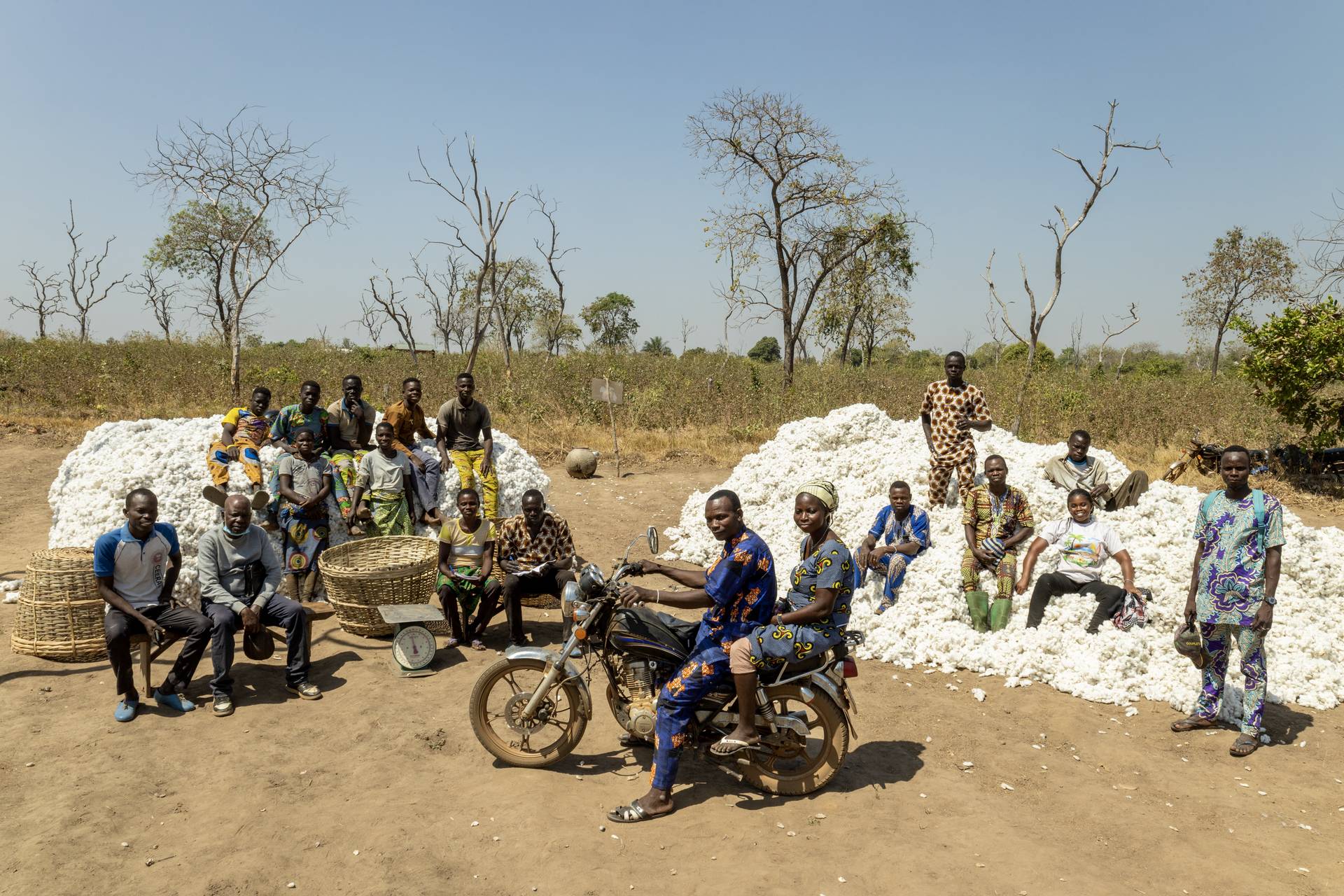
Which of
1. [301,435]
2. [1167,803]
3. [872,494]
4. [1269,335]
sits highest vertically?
[1269,335]

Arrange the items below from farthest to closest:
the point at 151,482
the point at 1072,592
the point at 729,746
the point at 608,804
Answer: the point at 151,482
the point at 1072,592
the point at 608,804
the point at 729,746

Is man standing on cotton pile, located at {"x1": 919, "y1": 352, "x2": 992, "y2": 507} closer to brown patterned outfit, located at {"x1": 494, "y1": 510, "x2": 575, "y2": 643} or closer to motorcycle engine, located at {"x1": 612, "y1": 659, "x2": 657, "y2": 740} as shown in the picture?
brown patterned outfit, located at {"x1": 494, "y1": 510, "x2": 575, "y2": 643}

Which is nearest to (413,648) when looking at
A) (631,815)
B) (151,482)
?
(631,815)

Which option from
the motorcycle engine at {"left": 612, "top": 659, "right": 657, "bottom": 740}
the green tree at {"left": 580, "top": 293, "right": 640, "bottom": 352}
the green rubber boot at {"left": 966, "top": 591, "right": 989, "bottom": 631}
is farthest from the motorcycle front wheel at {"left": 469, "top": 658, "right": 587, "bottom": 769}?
the green tree at {"left": 580, "top": 293, "right": 640, "bottom": 352}

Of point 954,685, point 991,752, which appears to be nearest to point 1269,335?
point 954,685

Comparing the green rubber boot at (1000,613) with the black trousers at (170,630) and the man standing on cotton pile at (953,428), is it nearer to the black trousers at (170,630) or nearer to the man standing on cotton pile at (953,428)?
the man standing on cotton pile at (953,428)

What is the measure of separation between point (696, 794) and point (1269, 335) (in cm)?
1117

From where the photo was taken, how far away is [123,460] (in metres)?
6.85

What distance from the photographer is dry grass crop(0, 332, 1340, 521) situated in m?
13.2

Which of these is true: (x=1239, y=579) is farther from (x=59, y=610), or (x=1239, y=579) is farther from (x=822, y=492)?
(x=59, y=610)

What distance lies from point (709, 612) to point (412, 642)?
2.52m

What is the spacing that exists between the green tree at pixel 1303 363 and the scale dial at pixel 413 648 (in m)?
11.4

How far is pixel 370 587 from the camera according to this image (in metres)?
5.70

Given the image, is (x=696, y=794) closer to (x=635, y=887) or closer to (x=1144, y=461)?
(x=635, y=887)
